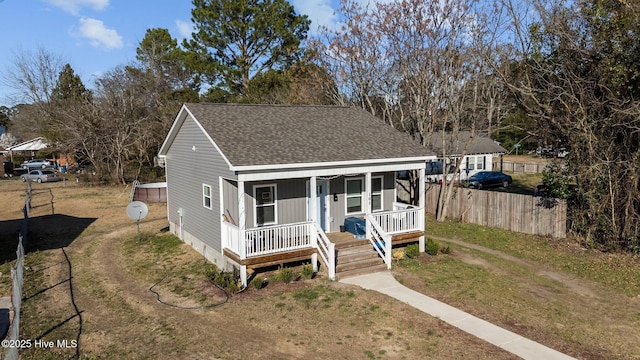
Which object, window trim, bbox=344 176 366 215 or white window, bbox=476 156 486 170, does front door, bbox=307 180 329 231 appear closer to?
window trim, bbox=344 176 366 215

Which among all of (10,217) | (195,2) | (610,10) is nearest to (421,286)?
(610,10)

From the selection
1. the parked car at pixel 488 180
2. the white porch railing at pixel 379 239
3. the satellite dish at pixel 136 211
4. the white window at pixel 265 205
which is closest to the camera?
the white porch railing at pixel 379 239

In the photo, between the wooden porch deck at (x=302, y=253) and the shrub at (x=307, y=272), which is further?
the shrub at (x=307, y=272)

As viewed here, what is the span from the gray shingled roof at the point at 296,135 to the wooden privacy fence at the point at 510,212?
5.80 m

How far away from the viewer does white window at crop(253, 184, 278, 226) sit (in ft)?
48.9

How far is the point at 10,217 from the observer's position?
80.7ft

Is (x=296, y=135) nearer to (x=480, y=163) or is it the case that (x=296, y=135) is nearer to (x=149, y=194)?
(x=149, y=194)

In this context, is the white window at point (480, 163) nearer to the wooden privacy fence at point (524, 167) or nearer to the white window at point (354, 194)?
the wooden privacy fence at point (524, 167)

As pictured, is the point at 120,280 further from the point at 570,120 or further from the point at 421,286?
the point at 570,120

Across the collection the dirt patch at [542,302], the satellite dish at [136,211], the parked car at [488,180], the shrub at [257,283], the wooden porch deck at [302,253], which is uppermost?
the satellite dish at [136,211]

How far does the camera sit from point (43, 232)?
2092cm

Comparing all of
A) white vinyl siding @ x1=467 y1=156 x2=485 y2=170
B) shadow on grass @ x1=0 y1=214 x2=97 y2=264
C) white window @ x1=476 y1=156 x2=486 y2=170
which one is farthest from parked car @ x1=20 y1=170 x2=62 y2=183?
white window @ x1=476 y1=156 x2=486 y2=170

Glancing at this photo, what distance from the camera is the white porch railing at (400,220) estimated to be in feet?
51.4

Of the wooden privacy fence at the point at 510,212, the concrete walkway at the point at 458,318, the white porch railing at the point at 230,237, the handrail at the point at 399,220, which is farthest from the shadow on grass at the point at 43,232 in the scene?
the wooden privacy fence at the point at 510,212
